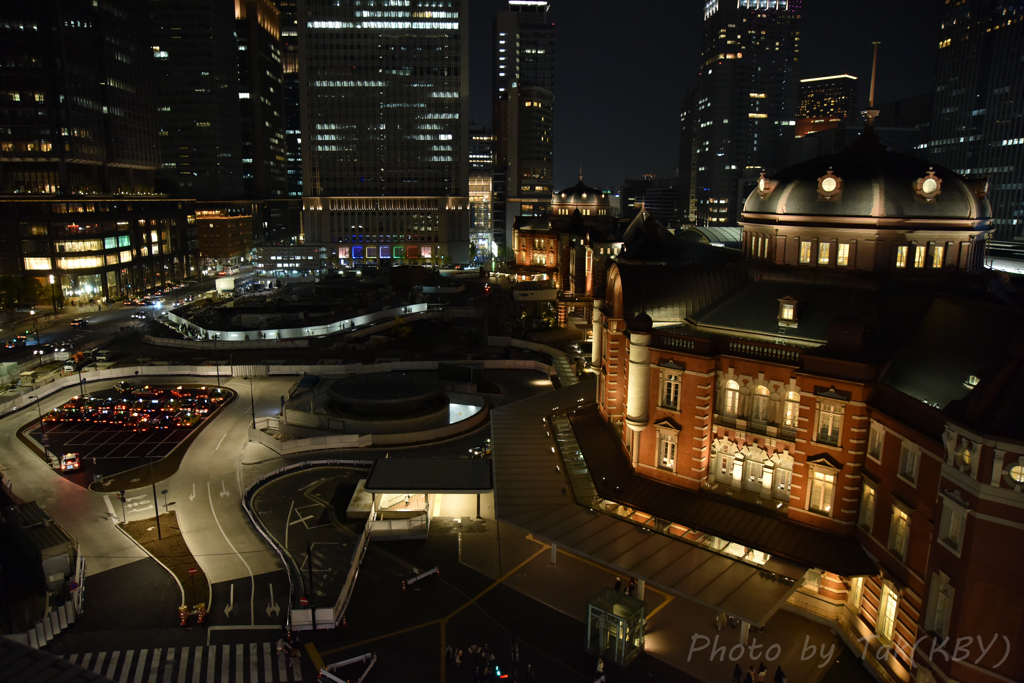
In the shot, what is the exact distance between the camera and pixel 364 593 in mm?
37906

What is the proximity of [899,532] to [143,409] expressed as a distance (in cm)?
6698

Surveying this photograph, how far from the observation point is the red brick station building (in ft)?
84.2

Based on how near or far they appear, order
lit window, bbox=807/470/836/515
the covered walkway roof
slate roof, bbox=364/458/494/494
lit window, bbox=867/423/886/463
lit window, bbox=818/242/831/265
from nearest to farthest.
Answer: the covered walkway roof, lit window, bbox=867/423/886/463, lit window, bbox=807/470/836/515, lit window, bbox=818/242/831/265, slate roof, bbox=364/458/494/494

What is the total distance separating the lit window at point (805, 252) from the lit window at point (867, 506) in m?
16.2

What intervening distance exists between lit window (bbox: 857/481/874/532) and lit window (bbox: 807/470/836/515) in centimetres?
137

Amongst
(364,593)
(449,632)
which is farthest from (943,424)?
(364,593)

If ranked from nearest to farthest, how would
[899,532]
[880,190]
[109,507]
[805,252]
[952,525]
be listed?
1. [952,525]
2. [899,532]
3. [880,190]
4. [805,252]
5. [109,507]

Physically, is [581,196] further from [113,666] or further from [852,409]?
[113,666]

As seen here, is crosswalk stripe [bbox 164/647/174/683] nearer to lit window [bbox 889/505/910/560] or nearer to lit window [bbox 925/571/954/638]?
lit window [bbox 925/571/954/638]

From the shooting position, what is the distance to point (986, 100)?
13588 centimetres

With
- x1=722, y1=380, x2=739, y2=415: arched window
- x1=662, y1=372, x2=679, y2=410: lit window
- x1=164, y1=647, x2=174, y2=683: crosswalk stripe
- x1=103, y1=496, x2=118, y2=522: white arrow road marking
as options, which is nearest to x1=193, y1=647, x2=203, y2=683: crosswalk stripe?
x1=164, y1=647, x2=174, y2=683: crosswalk stripe

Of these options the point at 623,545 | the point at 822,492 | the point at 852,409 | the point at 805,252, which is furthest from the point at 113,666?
the point at 805,252

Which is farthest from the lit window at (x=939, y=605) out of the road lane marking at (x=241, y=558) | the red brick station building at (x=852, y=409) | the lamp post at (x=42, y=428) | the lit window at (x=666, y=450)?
the lamp post at (x=42, y=428)

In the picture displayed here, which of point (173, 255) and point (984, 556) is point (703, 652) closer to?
point (984, 556)
